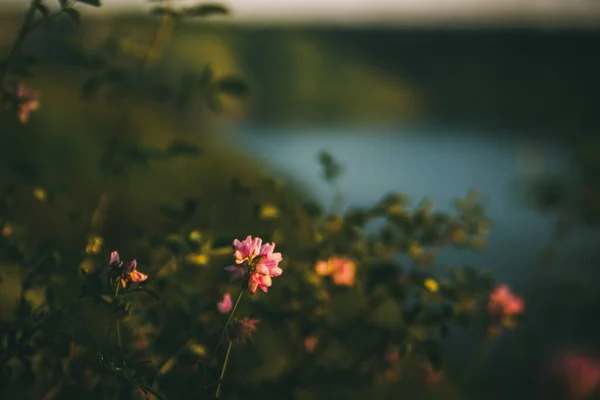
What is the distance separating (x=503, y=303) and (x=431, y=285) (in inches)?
17.3

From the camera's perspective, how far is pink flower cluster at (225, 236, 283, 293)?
44.8 inches

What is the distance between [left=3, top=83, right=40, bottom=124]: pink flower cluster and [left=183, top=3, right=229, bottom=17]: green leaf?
18.5 inches

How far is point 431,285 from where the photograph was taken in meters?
1.40

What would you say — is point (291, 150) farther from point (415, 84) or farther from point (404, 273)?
point (404, 273)

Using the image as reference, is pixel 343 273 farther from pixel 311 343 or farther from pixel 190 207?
pixel 190 207

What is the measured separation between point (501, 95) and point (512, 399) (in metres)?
30.4

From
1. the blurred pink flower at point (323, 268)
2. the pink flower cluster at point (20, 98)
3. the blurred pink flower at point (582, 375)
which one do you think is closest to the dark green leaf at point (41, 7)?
the pink flower cluster at point (20, 98)

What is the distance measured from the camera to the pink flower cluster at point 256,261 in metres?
1.14

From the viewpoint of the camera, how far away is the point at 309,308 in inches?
61.4

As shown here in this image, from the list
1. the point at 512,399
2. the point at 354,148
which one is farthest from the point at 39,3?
the point at 354,148

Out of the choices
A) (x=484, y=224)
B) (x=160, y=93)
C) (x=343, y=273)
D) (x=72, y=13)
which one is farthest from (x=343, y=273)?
(x=72, y=13)

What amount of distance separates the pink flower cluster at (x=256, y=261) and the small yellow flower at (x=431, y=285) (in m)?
0.44

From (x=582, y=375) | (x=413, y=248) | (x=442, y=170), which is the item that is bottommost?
(x=442, y=170)

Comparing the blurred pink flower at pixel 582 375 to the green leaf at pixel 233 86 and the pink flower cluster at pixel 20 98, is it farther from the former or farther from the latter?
the pink flower cluster at pixel 20 98
